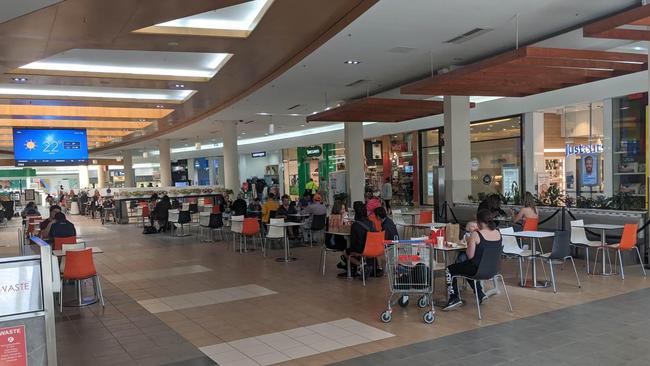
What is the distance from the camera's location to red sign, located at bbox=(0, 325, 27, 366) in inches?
119

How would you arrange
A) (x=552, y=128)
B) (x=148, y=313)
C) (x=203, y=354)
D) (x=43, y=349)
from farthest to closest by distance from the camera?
(x=552, y=128) < (x=148, y=313) < (x=203, y=354) < (x=43, y=349)


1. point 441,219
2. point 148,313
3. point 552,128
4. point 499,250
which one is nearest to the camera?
point 499,250

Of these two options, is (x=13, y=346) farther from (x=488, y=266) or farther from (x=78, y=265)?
(x=488, y=266)

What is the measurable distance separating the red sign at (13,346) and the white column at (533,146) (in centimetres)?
1410

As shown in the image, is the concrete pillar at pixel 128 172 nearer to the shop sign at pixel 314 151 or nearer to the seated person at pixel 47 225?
the shop sign at pixel 314 151

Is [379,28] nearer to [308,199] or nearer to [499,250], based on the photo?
[499,250]

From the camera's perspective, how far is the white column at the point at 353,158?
16.8m

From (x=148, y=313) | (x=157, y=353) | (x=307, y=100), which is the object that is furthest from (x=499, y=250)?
(x=307, y=100)

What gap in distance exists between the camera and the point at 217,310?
6133 millimetres

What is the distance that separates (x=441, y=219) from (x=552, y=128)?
523 centimetres

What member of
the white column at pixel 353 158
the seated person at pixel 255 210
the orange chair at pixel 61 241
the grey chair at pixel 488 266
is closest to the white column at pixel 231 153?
the white column at pixel 353 158

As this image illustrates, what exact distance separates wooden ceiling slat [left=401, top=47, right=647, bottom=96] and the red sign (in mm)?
6261

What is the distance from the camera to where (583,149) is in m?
14.1

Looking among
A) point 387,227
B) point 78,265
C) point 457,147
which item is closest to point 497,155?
point 457,147
